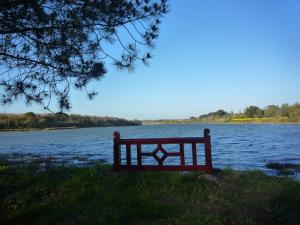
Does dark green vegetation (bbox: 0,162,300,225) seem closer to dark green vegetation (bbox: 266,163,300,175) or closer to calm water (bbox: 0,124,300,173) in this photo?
dark green vegetation (bbox: 266,163,300,175)

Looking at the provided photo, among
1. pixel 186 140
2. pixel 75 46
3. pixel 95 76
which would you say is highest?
pixel 75 46

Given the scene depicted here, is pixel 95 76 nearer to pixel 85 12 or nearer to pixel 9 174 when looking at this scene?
pixel 85 12

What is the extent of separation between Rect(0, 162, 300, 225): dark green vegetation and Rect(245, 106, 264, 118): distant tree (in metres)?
154

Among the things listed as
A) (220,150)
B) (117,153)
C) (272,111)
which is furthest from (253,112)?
(117,153)

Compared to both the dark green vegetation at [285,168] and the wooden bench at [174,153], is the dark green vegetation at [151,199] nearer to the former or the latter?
the wooden bench at [174,153]

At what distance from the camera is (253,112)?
16238 cm

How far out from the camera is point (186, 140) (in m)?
11.0

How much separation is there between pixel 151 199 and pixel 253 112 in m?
162

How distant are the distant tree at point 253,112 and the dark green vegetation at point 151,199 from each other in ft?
504

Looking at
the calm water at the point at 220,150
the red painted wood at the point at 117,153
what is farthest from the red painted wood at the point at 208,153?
the calm water at the point at 220,150

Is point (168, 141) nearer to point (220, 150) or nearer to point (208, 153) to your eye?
point (208, 153)

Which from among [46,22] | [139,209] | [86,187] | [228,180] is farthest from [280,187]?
[46,22]

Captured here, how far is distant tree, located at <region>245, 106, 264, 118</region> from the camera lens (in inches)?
6201

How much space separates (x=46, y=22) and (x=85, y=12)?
3.10 feet
